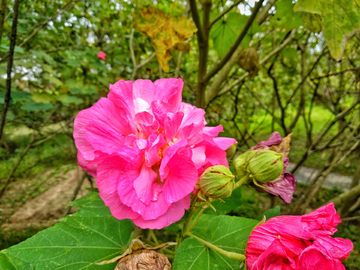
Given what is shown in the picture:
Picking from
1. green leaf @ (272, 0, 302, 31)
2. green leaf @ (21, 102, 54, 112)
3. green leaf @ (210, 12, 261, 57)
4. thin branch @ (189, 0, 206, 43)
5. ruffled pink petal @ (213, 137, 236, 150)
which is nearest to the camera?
ruffled pink petal @ (213, 137, 236, 150)

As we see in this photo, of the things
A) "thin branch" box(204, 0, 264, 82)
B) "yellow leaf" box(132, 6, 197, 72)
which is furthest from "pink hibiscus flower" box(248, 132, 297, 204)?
"yellow leaf" box(132, 6, 197, 72)

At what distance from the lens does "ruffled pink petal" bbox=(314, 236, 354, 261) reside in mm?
495

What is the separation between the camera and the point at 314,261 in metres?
0.49

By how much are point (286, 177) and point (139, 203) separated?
40cm

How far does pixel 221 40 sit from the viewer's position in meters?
1.46

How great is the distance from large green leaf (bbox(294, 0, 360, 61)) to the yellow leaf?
0.61 meters

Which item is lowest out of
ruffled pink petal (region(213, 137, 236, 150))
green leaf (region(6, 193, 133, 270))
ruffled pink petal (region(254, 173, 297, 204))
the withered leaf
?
green leaf (region(6, 193, 133, 270))

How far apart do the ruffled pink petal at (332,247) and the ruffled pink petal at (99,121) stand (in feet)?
1.54

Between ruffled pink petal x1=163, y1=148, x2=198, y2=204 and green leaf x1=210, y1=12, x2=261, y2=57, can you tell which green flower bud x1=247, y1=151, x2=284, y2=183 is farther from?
green leaf x1=210, y1=12, x2=261, y2=57

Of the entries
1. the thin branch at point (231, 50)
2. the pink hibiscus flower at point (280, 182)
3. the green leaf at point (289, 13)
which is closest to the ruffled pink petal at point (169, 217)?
the pink hibiscus flower at point (280, 182)

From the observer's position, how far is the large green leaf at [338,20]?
71cm

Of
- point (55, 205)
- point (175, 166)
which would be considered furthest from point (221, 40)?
point (55, 205)

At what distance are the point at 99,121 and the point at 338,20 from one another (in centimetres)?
74

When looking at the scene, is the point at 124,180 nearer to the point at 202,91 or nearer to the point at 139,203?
the point at 139,203
